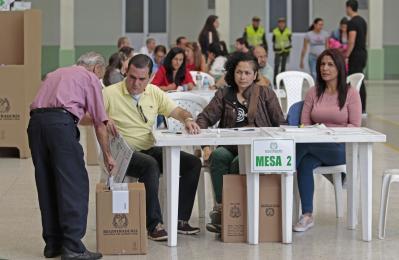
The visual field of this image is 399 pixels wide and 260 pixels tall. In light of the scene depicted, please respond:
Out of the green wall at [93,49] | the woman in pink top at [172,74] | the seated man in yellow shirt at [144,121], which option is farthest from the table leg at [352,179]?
the green wall at [93,49]

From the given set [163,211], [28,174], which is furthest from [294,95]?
[163,211]

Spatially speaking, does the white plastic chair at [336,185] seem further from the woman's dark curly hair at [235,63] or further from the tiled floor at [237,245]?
the woman's dark curly hair at [235,63]

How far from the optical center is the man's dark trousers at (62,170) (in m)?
6.31

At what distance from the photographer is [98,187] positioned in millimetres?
6691

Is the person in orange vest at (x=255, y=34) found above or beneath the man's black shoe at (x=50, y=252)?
above

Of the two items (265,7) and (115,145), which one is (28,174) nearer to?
→ (115,145)

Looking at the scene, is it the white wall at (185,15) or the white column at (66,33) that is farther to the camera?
the white wall at (185,15)

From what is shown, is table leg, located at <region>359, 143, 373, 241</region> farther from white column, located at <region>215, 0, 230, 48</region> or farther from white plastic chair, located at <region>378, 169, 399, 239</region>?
white column, located at <region>215, 0, 230, 48</region>

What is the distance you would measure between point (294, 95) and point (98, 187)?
5.86m

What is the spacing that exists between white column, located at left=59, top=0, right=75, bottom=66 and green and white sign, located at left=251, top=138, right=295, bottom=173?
1945 cm

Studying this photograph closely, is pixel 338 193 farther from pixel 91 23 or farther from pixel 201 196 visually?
pixel 91 23

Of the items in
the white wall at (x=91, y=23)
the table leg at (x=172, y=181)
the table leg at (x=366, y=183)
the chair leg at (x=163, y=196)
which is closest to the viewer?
the table leg at (x=172, y=181)

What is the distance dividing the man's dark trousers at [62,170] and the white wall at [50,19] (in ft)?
70.0

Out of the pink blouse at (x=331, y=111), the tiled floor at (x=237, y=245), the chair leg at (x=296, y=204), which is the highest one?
the pink blouse at (x=331, y=111)
